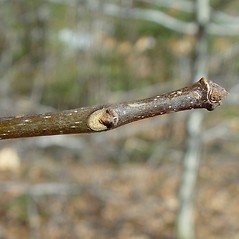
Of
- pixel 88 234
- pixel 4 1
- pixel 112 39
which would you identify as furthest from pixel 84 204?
pixel 4 1

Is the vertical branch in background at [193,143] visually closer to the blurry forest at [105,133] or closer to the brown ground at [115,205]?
the blurry forest at [105,133]

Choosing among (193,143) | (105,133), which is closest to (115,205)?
(105,133)

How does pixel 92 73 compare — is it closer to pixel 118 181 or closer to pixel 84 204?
pixel 84 204

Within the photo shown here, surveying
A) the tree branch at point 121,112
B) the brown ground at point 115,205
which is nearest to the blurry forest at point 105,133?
the brown ground at point 115,205

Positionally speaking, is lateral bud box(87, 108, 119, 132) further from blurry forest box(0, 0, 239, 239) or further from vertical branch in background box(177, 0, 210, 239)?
blurry forest box(0, 0, 239, 239)

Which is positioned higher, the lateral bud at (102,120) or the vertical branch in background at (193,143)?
the vertical branch in background at (193,143)
